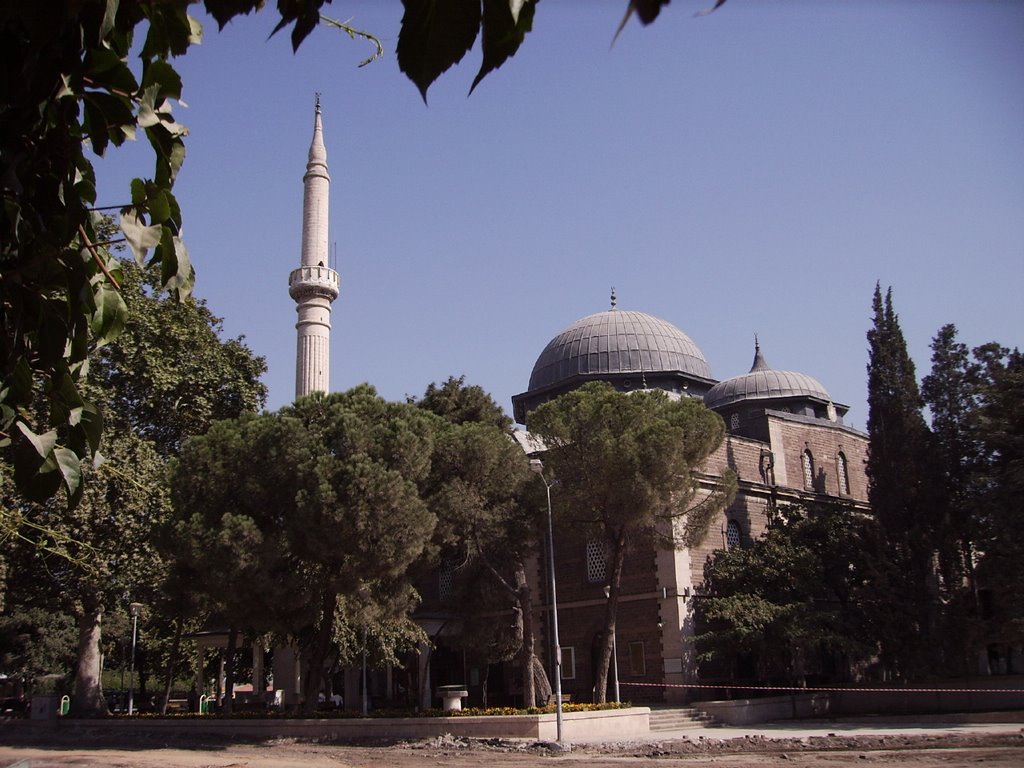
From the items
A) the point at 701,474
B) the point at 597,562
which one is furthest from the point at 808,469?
the point at 597,562

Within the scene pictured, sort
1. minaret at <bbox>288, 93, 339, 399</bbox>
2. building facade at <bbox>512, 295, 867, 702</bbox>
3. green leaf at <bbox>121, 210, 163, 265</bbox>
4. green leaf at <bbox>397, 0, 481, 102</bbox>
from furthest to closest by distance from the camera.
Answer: minaret at <bbox>288, 93, 339, 399</bbox>, building facade at <bbox>512, 295, 867, 702</bbox>, green leaf at <bbox>121, 210, 163, 265</bbox>, green leaf at <bbox>397, 0, 481, 102</bbox>

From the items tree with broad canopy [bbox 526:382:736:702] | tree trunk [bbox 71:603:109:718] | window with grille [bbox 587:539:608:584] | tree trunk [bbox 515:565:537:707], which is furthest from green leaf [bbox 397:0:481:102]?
tree trunk [bbox 71:603:109:718]

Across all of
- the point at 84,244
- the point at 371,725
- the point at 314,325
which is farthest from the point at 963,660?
the point at 84,244

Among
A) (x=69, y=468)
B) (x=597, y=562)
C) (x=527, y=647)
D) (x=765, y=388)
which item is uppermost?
(x=765, y=388)

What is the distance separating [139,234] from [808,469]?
34.6 metres

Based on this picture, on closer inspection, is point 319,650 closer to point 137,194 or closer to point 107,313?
point 107,313

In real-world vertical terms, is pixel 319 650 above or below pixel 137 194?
below

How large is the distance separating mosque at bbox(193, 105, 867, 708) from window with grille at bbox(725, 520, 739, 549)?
0.06 metres

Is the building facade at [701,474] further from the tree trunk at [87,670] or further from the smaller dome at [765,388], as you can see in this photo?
the tree trunk at [87,670]

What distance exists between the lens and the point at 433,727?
22766 millimetres

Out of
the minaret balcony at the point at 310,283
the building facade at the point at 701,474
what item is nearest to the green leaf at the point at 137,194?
the building facade at the point at 701,474

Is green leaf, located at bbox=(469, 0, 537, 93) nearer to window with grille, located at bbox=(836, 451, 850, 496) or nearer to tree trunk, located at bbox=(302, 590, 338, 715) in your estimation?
tree trunk, located at bbox=(302, 590, 338, 715)

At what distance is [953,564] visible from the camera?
28.2 meters

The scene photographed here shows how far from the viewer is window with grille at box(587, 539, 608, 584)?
101 feet
